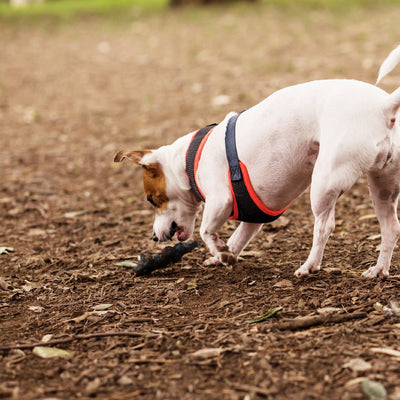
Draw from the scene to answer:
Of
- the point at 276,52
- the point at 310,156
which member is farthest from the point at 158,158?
the point at 276,52

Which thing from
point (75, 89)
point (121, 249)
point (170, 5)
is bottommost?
point (121, 249)

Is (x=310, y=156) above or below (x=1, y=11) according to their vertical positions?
below

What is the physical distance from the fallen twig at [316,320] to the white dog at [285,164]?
23.9 inches

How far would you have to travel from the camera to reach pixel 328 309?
3422 mm

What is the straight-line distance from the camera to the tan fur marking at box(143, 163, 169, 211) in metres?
4.52

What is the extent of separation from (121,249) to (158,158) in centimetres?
91

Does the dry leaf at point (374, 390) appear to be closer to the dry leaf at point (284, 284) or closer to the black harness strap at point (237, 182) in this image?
the dry leaf at point (284, 284)

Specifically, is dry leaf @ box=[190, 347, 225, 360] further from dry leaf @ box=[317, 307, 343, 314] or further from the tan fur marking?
the tan fur marking

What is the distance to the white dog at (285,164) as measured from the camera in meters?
3.40

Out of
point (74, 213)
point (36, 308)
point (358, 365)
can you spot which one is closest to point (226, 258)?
point (36, 308)

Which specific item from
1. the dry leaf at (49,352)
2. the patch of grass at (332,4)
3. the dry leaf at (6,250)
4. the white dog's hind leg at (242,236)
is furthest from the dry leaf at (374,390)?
the patch of grass at (332,4)

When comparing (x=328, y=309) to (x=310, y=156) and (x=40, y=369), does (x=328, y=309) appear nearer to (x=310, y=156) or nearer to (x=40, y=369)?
(x=310, y=156)

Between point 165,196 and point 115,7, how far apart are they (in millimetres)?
17481

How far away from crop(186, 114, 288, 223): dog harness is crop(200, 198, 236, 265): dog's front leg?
8 centimetres
